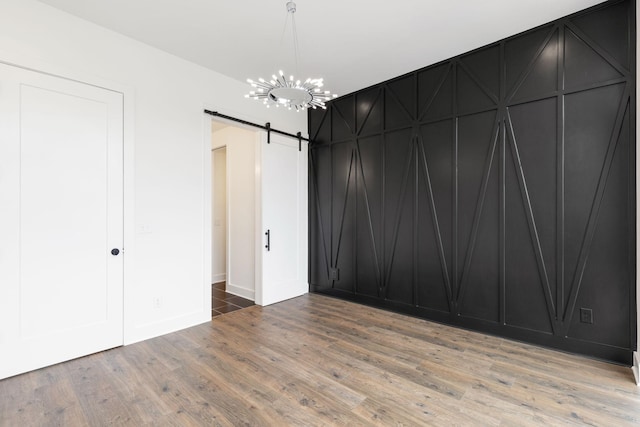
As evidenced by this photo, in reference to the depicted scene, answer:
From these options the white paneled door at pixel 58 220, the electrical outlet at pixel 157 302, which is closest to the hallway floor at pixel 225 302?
the electrical outlet at pixel 157 302

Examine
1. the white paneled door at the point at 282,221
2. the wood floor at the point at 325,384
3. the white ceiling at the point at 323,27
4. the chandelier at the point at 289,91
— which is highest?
the white ceiling at the point at 323,27

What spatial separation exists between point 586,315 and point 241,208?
483 centimetres

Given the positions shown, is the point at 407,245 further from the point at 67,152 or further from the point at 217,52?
the point at 67,152

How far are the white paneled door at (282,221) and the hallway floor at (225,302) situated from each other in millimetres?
321

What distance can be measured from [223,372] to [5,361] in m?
1.86

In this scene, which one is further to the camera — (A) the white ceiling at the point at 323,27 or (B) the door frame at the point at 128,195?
(B) the door frame at the point at 128,195

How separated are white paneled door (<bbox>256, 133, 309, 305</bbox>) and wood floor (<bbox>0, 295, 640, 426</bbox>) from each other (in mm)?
1389

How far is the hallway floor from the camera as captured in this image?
447cm

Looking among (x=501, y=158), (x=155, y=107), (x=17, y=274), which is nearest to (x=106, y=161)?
(x=155, y=107)

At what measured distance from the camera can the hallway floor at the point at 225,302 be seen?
4473 mm

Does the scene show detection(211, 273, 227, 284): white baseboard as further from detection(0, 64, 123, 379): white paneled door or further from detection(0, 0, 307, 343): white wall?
detection(0, 64, 123, 379): white paneled door

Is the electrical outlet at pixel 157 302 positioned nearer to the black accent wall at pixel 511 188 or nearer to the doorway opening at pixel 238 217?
the doorway opening at pixel 238 217

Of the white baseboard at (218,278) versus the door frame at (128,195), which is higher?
the door frame at (128,195)

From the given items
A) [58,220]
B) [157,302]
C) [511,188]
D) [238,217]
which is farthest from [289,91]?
[238,217]
